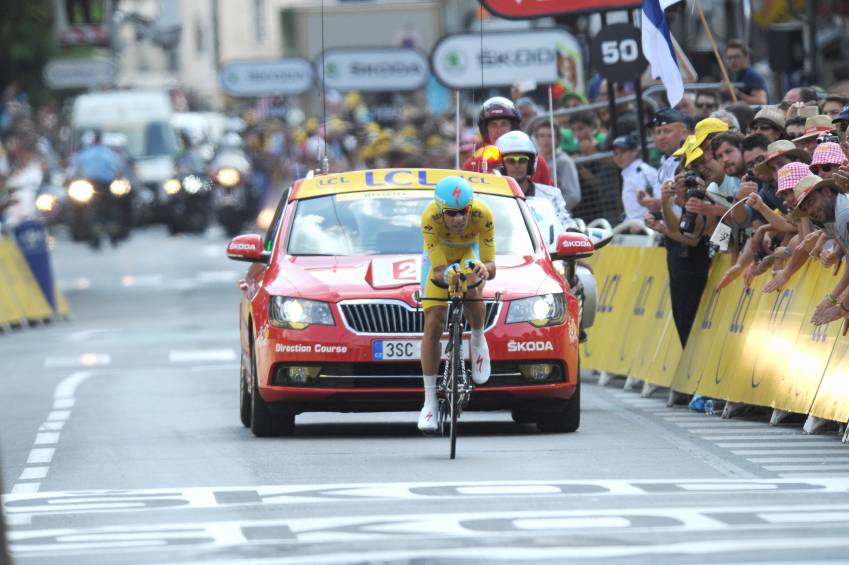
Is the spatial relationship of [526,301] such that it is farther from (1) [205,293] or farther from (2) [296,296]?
(1) [205,293]

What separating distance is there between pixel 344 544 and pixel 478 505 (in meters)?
1.43

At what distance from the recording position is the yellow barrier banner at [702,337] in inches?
656

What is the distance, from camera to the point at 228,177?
4797 centimetres

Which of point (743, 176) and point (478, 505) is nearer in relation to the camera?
point (478, 505)

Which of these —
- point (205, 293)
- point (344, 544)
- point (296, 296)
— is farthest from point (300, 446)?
point (205, 293)

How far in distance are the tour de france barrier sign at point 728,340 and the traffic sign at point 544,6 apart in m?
3.87

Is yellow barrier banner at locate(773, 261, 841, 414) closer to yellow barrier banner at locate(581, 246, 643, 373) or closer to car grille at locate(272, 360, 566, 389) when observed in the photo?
car grille at locate(272, 360, 566, 389)

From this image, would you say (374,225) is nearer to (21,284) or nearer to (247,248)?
(247,248)

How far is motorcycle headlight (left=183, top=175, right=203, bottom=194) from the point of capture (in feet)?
164

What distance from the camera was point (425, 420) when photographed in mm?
13664

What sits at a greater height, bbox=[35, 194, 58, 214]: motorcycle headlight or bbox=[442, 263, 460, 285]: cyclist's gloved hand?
bbox=[442, 263, 460, 285]: cyclist's gloved hand

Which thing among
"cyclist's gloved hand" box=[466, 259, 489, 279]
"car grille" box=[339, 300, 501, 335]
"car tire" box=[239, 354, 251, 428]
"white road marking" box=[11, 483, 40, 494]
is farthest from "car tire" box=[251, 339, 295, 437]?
"white road marking" box=[11, 483, 40, 494]

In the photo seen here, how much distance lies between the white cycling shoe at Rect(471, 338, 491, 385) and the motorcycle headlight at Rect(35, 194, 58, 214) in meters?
29.1

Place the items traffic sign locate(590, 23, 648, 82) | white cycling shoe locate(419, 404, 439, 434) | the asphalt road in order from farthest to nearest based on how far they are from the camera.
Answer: traffic sign locate(590, 23, 648, 82) → white cycling shoe locate(419, 404, 439, 434) → the asphalt road
